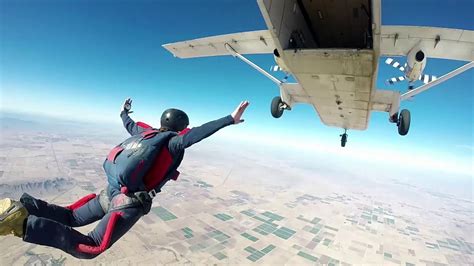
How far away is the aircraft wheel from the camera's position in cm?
738

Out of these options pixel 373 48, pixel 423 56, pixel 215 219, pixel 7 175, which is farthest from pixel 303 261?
pixel 7 175

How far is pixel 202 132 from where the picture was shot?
8.02ft

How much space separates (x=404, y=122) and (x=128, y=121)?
771cm

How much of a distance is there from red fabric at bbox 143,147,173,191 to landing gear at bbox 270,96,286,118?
6388mm

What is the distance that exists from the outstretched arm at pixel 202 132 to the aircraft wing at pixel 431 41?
532 centimetres

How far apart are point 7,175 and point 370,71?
68395 millimetres

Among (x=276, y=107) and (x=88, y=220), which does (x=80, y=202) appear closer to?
(x=88, y=220)

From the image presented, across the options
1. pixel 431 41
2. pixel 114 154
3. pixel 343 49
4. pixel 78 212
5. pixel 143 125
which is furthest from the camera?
pixel 431 41

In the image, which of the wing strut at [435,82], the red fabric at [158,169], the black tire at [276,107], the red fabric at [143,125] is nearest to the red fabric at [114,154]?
the red fabric at [158,169]

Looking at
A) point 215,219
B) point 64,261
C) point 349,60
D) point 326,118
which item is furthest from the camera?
point 215,219

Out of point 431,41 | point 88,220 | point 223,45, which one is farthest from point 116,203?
point 431,41

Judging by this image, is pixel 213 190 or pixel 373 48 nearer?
pixel 373 48

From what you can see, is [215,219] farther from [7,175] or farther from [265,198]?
[7,175]

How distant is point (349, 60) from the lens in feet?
12.7
